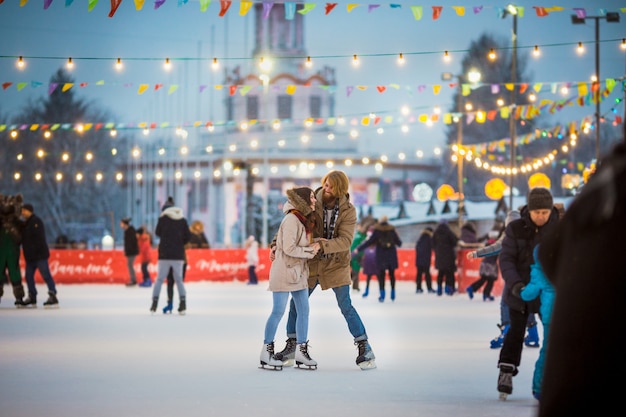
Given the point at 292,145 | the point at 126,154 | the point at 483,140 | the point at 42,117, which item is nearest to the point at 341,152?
the point at 292,145

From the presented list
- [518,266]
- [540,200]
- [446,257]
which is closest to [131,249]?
[446,257]

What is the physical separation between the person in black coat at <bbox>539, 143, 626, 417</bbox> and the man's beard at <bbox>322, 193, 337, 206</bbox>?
8.70 m

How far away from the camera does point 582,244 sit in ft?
5.35

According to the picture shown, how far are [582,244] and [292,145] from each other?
90.9 m

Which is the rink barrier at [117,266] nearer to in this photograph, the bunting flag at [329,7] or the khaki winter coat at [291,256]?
the bunting flag at [329,7]

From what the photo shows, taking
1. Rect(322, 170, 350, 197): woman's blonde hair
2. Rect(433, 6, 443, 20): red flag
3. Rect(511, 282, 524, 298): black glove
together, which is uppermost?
Rect(433, 6, 443, 20): red flag

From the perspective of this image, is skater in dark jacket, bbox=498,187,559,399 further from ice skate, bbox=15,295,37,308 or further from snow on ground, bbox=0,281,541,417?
ice skate, bbox=15,295,37,308

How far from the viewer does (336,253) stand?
1034 centimetres

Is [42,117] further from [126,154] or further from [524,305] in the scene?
[524,305]

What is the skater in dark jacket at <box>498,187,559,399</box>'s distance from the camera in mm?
8117

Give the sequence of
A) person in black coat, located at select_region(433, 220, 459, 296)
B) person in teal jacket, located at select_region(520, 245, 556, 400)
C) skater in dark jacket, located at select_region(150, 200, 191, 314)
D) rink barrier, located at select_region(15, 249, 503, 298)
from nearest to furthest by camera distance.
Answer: person in teal jacket, located at select_region(520, 245, 556, 400) → skater in dark jacket, located at select_region(150, 200, 191, 314) → person in black coat, located at select_region(433, 220, 459, 296) → rink barrier, located at select_region(15, 249, 503, 298)

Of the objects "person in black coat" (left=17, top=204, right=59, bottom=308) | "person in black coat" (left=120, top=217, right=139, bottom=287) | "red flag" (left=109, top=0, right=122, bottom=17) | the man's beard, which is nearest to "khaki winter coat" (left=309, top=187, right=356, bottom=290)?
the man's beard

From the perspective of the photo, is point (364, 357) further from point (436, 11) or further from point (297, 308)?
point (436, 11)

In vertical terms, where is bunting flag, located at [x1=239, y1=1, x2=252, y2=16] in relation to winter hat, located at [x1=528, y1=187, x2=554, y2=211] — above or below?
above
